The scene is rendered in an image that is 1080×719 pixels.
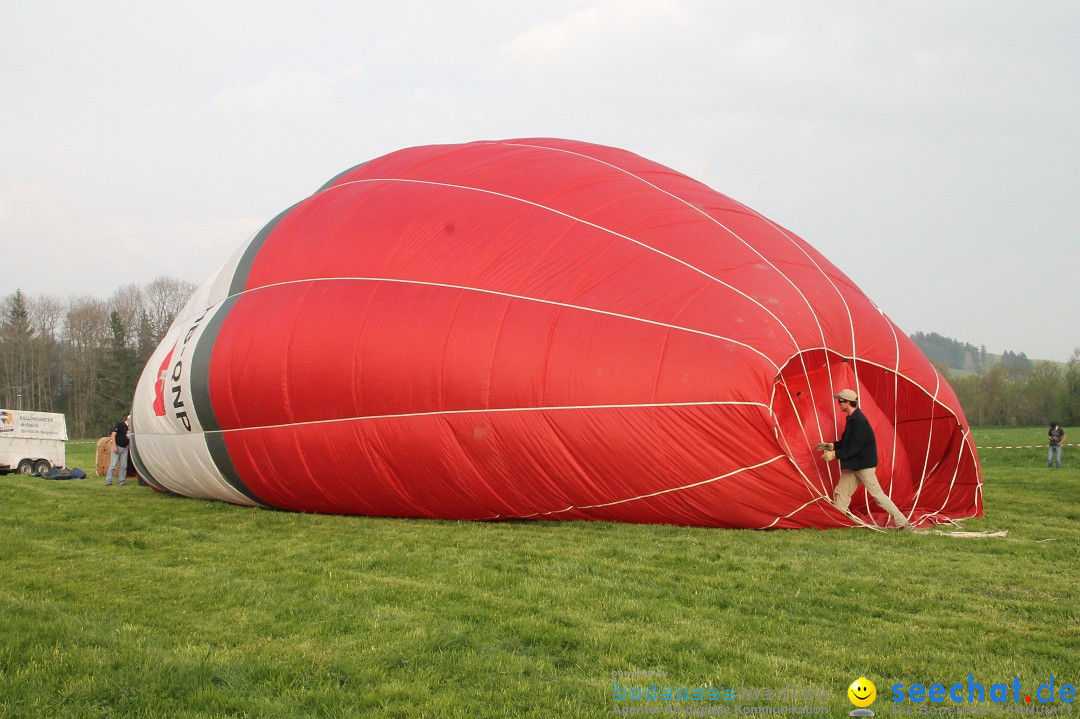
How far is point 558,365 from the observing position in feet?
20.8

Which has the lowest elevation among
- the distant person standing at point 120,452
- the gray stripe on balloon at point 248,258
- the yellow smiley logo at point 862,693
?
the yellow smiley logo at point 862,693

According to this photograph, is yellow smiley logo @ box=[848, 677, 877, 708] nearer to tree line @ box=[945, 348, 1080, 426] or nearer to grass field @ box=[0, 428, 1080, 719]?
grass field @ box=[0, 428, 1080, 719]

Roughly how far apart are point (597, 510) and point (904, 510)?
283cm

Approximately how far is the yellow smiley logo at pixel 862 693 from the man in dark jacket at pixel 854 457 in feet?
11.7

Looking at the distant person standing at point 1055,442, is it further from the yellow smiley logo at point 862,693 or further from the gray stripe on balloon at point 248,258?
the yellow smiley logo at point 862,693

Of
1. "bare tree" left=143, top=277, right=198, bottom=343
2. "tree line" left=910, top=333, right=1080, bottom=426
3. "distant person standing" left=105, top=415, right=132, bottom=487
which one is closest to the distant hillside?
"tree line" left=910, top=333, right=1080, bottom=426

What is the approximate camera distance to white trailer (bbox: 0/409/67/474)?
1900cm

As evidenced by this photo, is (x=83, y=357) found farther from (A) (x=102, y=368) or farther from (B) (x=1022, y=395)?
(B) (x=1022, y=395)

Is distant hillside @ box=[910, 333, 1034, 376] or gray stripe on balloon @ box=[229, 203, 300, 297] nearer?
gray stripe on balloon @ box=[229, 203, 300, 297]

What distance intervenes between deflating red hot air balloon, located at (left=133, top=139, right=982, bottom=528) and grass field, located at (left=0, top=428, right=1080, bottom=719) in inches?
19.3

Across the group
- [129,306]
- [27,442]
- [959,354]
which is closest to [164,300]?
[129,306]

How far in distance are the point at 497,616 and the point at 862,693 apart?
1642 mm

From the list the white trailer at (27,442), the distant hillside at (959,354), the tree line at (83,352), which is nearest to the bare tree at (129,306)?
the tree line at (83,352)

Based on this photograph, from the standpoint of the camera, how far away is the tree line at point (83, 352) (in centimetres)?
4416
